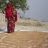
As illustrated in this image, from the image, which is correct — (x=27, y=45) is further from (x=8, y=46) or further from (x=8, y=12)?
(x=8, y=12)

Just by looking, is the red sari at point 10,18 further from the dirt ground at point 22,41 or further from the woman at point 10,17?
the dirt ground at point 22,41

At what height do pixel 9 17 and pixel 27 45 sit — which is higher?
pixel 9 17

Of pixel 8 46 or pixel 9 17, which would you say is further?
pixel 9 17

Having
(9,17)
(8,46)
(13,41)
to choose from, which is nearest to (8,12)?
(9,17)

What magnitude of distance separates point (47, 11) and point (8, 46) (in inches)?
174

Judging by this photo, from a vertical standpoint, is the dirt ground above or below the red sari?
below

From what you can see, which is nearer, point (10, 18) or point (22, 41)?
point (22, 41)

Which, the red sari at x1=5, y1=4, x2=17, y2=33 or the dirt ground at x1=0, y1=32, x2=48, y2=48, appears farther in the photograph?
the red sari at x1=5, y1=4, x2=17, y2=33

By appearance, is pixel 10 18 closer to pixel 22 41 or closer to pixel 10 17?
pixel 10 17

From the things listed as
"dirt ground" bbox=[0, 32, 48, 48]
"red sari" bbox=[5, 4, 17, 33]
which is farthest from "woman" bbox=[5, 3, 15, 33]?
"dirt ground" bbox=[0, 32, 48, 48]

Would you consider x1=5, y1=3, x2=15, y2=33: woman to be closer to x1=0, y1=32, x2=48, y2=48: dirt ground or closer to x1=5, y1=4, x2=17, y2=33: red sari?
x1=5, y1=4, x2=17, y2=33: red sari

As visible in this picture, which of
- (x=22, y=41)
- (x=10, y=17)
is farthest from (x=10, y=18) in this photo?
(x=22, y=41)

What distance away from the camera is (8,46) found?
470 centimetres

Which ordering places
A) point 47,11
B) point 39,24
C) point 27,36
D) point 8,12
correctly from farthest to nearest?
point 47,11 → point 39,24 → point 8,12 → point 27,36
